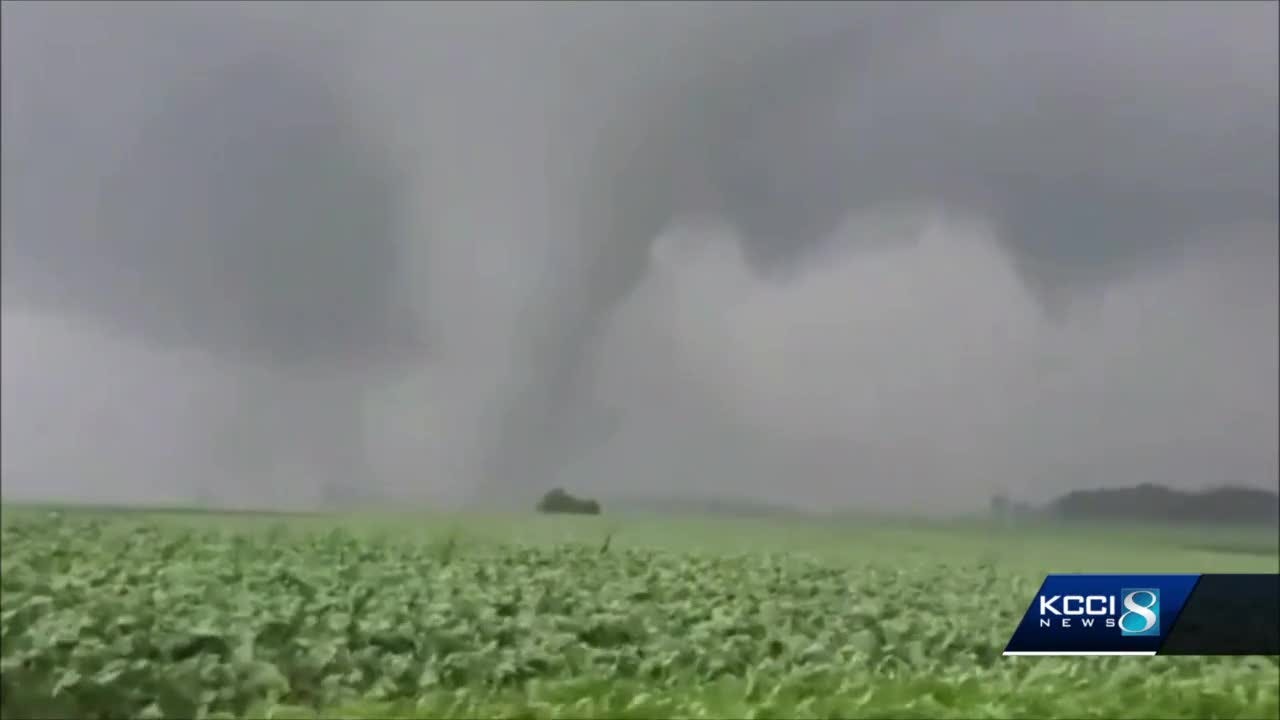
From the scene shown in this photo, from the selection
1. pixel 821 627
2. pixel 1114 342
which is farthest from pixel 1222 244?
pixel 821 627

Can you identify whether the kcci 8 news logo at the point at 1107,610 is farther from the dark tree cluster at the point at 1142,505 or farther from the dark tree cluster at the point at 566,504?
the dark tree cluster at the point at 566,504

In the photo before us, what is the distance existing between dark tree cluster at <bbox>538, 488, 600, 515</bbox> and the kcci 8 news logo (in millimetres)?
874

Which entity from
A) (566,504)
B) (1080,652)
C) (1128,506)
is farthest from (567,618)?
(1128,506)

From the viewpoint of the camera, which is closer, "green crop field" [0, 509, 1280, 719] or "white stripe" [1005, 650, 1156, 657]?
→ "green crop field" [0, 509, 1280, 719]

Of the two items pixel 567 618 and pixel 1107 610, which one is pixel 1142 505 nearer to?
pixel 1107 610

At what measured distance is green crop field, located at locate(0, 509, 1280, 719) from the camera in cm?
219

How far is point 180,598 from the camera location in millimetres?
2244

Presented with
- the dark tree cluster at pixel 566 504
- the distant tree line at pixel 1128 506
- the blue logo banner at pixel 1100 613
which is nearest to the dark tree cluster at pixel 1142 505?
the distant tree line at pixel 1128 506

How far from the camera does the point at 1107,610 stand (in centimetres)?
249

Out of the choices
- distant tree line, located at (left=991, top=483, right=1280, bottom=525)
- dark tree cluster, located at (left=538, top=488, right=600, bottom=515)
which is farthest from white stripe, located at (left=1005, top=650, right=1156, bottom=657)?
dark tree cluster, located at (left=538, top=488, right=600, bottom=515)

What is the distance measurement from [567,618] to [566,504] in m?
0.20

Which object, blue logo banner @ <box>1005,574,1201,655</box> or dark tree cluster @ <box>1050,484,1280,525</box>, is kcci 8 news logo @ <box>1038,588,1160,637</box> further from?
dark tree cluster @ <box>1050,484,1280,525</box>

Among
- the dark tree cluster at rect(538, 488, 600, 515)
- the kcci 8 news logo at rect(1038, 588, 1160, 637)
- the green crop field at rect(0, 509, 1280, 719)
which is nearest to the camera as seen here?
the green crop field at rect(0, 509, 1280, 719)

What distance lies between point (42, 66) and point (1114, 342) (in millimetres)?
2027
